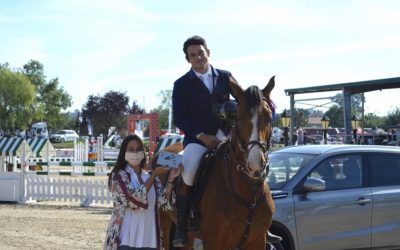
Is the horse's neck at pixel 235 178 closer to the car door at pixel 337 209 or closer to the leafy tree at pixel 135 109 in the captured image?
the car door at pixel 337 209

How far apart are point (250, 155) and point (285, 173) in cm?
315

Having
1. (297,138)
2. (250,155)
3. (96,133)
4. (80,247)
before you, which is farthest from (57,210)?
(96,133)

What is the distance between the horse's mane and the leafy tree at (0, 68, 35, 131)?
203 ft

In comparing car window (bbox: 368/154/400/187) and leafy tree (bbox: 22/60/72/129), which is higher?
leafy tree (bbox: 22/60/72/129)

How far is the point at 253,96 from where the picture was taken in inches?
189

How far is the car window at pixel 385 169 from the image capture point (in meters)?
7.80

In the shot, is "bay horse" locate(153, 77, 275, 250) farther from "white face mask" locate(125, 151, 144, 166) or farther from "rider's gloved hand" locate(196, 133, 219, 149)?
"white face mask" locate(125, 151, 144, 166)

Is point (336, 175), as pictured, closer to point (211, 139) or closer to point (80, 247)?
point (211, 139)

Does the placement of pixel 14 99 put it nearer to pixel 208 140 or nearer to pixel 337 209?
pixel 337 209

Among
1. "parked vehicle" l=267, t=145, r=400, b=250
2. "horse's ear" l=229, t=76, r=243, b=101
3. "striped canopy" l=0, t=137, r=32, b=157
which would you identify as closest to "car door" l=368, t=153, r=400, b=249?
"parked vehicle" l=267, t=145, r=400, b=250

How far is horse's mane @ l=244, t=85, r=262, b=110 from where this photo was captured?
15.6 ft

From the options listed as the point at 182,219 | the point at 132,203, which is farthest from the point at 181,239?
the point at 132,203

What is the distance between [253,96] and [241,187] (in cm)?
86

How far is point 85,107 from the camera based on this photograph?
70000 mm
